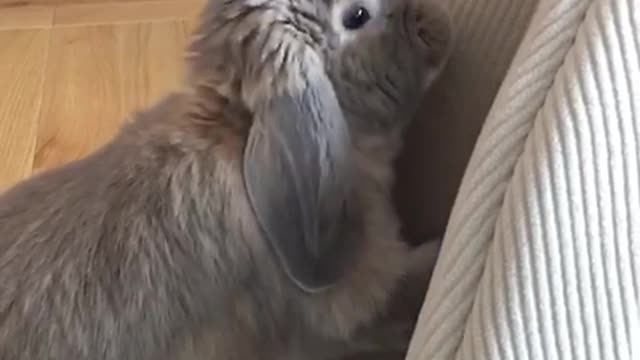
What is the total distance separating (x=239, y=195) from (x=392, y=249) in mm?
Answer: 138

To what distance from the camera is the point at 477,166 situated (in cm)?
69

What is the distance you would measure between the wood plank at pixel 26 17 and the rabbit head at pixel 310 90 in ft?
3.11

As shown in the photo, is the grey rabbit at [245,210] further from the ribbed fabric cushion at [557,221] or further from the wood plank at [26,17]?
the wood plank at [26,17]

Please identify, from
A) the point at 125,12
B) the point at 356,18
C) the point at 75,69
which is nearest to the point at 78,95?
the point at 75,69

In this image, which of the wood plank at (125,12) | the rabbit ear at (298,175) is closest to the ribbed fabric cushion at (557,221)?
the rabbit ear at (298,175)

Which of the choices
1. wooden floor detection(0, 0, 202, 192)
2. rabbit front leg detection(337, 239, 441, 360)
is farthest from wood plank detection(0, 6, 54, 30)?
rabbit front leg detection(337, 239, 441, 360)

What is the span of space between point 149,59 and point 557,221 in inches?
50.5

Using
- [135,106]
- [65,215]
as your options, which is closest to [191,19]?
[135,106]

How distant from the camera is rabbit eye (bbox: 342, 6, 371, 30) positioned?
40.6 inches

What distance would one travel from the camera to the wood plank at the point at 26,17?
195 centimetres

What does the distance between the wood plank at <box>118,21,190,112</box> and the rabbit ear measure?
30.8 inches

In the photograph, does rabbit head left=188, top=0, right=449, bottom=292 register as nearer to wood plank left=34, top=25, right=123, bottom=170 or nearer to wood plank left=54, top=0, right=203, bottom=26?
wood plank left=34, top=25, right=123, bottom=170

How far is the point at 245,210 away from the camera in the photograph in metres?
1.01

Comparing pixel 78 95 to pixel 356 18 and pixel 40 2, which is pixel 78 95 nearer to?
pixel 40 2
